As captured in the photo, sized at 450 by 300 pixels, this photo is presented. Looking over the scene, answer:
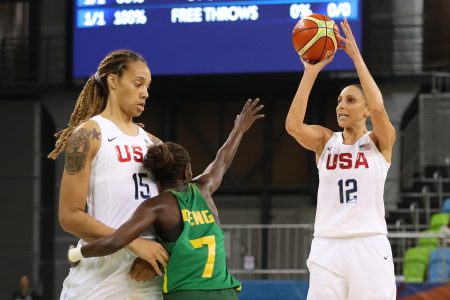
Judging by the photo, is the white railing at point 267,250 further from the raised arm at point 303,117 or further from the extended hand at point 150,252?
the extended hand at point 150,252

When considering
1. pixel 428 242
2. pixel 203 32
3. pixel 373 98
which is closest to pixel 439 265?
pixel 428 242

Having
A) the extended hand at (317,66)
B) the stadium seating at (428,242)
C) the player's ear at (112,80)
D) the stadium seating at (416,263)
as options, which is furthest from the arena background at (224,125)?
the player's ear at (112,80)

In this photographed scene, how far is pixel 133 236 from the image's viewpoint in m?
3.78

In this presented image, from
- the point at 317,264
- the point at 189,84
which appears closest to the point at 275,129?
the point at 189,84

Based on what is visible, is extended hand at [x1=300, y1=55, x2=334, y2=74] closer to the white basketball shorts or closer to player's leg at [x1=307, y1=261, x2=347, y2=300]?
the white basketball shorts

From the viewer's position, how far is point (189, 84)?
45.5 ft

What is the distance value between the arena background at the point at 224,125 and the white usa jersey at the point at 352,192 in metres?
8.86

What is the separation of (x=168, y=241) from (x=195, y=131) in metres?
12.3

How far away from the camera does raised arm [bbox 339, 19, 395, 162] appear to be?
5.41 meters

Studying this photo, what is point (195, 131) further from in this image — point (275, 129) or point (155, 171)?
point (155, 171)

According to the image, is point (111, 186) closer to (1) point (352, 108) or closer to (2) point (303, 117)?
(2) point (303, 117)

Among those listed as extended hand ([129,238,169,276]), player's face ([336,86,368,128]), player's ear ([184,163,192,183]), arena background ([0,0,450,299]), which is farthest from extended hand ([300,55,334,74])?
arena background ([0,0,450,299])

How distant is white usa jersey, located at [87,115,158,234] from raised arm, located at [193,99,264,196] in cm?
36

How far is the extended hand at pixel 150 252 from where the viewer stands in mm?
3836
